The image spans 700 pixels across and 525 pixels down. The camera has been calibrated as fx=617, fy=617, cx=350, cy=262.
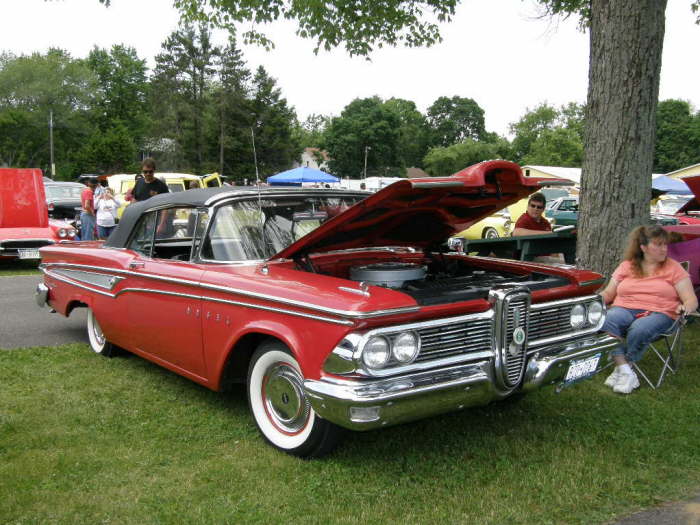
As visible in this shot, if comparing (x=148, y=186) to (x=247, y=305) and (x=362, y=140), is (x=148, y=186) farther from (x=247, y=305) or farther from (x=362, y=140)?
(x=362, y=140)

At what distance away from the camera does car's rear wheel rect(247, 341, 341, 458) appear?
3.35 meters

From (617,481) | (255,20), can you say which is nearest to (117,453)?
(617,481)

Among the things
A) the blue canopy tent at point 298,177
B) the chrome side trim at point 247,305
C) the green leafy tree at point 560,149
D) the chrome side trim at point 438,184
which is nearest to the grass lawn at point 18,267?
the chrome side trim at point 247,305

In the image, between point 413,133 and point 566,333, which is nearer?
point 566,333

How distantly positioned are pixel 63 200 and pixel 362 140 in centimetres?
6134

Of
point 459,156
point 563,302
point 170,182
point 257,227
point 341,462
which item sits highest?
point 459,156

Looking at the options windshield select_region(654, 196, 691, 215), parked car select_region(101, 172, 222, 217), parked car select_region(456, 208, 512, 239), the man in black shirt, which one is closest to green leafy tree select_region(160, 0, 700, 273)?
the man in black shirt

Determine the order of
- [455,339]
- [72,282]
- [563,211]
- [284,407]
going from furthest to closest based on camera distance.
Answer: [563,211], [72,282], [284,407], [455,339]

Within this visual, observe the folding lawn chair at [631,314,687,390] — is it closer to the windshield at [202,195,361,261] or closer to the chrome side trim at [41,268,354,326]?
the windshield at [202,195,361,261]

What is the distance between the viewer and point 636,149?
5.40 m

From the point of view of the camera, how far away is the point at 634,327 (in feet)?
15.4

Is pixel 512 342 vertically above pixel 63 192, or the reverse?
pixel 63 192

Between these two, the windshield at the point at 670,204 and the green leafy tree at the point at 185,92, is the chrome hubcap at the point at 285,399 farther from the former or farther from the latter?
the green leafy tree at the point at 185,92

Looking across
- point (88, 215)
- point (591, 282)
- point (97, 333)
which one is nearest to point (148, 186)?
point (97, 333)
